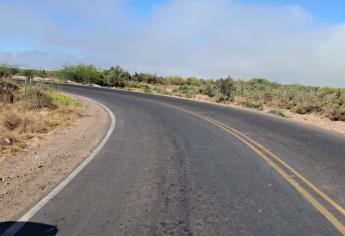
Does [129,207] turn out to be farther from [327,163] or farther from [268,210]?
[327,163]

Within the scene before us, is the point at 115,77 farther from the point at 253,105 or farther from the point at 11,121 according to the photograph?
the point at 11,121

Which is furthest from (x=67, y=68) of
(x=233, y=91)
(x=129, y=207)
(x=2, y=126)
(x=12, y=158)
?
(x=129, y=207)

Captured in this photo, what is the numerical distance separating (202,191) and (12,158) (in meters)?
5.41

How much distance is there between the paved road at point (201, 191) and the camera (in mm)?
6715

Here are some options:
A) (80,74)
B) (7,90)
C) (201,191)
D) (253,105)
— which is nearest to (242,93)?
(253,105)

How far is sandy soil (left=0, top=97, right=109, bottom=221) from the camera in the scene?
790cm

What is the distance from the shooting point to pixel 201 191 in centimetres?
866

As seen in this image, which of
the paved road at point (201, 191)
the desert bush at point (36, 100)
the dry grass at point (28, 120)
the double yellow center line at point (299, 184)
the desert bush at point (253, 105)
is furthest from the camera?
the desert bush at point (253, 105)

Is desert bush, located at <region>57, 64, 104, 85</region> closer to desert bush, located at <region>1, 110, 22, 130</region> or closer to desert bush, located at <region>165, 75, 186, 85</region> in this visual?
desert bush, located at <region>165, 75, 186, 85</region>

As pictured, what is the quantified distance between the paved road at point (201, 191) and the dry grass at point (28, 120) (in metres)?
2.68

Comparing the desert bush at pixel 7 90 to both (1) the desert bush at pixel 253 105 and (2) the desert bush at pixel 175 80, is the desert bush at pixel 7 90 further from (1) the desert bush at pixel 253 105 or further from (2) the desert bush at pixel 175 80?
(2) the desert bush at pixel 175 80

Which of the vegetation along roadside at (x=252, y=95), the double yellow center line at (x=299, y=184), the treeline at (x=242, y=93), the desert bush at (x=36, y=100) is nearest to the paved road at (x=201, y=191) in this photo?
the double yellow center line at (x=299, y=184)

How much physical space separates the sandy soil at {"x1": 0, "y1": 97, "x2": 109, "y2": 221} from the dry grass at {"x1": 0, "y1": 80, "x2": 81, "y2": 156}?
0.49 m

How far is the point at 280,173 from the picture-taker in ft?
34.5
